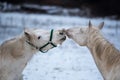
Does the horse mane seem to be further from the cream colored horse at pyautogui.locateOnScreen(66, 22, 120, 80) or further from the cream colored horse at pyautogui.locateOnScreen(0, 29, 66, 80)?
the cream colored horse at pyautogui.locateOnScreen(0, 29, 66, 80)

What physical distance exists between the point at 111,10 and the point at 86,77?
28.0 metres

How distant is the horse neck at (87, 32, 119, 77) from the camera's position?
21.5 feet

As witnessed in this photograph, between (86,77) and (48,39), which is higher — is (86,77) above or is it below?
below

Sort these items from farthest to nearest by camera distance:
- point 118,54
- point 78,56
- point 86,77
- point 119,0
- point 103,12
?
point 119,0 < point 103,12 < point 78,56 < point 86,77 < point 118,54

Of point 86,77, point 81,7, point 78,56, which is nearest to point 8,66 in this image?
point 86,77

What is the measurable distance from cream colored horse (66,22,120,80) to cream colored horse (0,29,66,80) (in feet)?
1.31

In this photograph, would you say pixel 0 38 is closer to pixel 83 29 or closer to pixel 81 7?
pixel 83 29

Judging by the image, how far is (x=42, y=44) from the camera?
22.1 feet

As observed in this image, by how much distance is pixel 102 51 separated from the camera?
6621mm

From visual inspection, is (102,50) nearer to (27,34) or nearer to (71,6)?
(27,34)

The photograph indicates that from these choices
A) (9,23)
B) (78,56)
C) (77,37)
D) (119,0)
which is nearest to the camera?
(77,37)

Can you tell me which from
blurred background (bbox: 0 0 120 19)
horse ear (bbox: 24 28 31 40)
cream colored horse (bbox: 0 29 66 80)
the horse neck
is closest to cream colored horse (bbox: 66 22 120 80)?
the horse neck

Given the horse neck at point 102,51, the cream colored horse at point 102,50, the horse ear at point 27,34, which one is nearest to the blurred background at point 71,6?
the cream colored horse at point 102,50

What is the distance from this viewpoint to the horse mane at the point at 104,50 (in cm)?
653
